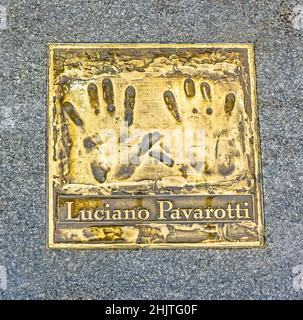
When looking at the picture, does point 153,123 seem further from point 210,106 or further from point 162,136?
point 210,106

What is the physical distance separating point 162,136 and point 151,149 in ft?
0.17

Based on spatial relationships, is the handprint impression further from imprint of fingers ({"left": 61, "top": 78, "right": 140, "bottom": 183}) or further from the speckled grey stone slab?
the speckled grey stone slab

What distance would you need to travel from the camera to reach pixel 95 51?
1.88 m

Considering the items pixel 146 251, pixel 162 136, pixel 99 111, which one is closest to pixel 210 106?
pixel 162 136

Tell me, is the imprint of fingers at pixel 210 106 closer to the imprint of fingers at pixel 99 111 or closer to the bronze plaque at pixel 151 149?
the bronze plaque at pixel 151 149

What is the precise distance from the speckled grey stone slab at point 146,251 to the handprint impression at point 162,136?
0.35 ft

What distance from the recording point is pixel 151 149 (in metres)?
1.83

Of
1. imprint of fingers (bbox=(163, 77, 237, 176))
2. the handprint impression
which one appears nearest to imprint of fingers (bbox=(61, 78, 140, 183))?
the handprint impression

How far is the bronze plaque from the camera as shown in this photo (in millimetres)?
1800

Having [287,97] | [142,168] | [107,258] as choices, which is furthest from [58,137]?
[287,97]

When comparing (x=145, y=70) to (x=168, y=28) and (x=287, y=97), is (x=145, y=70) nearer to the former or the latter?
(x=168, y=28)

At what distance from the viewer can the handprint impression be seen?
1819 mm

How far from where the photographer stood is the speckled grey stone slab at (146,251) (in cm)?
177

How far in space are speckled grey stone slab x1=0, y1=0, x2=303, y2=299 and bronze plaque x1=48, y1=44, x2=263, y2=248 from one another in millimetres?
36
